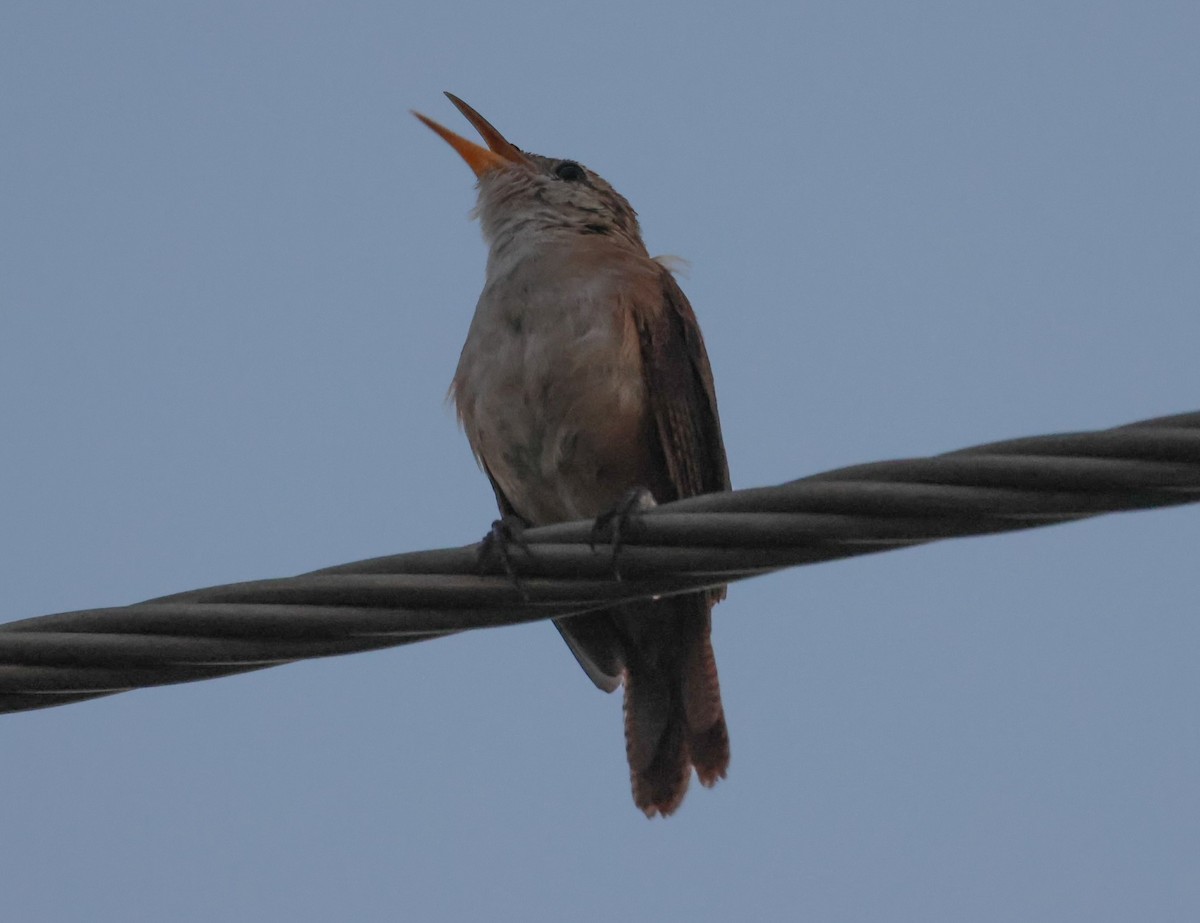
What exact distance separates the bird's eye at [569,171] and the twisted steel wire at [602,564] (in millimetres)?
4055

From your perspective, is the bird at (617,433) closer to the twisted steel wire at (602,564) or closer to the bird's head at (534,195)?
the bird's head at (534,195)

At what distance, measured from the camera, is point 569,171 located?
719 centimetres

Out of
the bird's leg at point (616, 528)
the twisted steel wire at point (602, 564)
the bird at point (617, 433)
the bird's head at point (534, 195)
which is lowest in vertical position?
the twisted steel wire at point (602, 564)

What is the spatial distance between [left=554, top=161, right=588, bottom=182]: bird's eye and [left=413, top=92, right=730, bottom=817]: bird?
3.94 ft

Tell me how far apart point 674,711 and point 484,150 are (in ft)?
9.85

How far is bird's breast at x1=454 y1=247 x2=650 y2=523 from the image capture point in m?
5.47

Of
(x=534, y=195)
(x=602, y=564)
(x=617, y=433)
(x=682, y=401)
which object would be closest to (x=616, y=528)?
(x=602, y=564)

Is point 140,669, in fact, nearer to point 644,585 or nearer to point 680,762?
point 644,585

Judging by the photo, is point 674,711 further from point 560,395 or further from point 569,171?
point 569,171

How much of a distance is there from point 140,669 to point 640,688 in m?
2.85

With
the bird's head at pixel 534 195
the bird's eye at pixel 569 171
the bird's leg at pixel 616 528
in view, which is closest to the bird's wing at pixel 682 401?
the bird's head at pixel 534 195

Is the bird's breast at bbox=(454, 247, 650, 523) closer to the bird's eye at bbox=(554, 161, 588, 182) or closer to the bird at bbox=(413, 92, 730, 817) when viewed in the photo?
the bird at bbox=(413, 92, 730, 817)

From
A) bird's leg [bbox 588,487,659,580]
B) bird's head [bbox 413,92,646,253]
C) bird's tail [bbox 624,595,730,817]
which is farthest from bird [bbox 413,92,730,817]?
bird's leg [bbox 588,487,659,580]

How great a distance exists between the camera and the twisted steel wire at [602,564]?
2.78m
